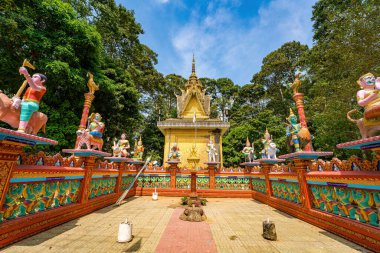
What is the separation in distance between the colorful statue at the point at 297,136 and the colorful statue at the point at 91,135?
8002 millimetres

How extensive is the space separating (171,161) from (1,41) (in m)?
13.2

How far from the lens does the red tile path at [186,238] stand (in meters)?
4.05

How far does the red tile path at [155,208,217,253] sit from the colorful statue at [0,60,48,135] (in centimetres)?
433

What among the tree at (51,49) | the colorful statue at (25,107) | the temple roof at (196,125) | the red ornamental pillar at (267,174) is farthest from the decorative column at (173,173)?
the colorful statue at (25,107)

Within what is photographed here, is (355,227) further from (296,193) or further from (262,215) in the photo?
(262,215)

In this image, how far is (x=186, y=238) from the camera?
470 cm

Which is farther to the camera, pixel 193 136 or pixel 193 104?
pixel 193 104

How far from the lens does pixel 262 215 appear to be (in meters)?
7.41

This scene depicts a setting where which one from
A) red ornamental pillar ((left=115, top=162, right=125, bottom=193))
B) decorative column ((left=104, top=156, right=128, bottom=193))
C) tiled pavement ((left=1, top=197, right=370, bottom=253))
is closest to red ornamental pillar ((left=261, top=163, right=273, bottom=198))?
tiled pavement ((left=1, top=197, right=370, bottom=253))

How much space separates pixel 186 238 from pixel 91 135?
543cm

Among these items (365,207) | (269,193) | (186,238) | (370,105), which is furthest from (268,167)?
(186,238)

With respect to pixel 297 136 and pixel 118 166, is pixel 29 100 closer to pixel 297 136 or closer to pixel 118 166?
pixel 118 166

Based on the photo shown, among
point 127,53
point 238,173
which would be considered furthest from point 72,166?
point 127,53

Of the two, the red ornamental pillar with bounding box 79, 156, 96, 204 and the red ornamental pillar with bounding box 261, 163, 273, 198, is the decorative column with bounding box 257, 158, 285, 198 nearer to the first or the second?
the red ornamental pillar with bounding box 261, 163, 273, 198
